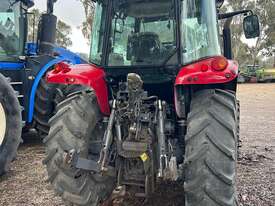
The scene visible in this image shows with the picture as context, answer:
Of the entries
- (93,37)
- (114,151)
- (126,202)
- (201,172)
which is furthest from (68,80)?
(201,172)

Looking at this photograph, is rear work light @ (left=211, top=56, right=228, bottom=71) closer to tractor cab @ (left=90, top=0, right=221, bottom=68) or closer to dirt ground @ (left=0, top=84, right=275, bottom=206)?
tractor cab @ (left=90, top=0, right=221, bottom=68)

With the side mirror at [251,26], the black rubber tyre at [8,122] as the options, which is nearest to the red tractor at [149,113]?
the side mirror at [251,26]

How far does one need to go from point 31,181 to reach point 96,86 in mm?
1786

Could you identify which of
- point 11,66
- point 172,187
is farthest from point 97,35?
point 11,66

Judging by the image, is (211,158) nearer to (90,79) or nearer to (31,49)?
(90,79)

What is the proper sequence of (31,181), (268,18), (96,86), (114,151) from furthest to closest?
(268,18) < (31,181) < (96,86) < (114,151)

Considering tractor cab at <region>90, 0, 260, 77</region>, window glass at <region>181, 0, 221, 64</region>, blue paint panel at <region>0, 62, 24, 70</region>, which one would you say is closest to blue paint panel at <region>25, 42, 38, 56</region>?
blue paint panel at <region>0, 62, 24, 70</region>

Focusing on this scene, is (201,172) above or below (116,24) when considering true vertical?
below

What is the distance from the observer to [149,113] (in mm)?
3471

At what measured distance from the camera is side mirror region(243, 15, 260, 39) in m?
4.63

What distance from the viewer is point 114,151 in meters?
3.50

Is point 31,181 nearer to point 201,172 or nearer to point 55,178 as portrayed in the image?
point 55,178

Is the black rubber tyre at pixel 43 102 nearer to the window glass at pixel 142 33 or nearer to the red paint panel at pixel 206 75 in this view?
the window glass at pixel 142 33

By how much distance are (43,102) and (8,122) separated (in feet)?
4.55
